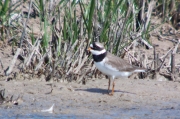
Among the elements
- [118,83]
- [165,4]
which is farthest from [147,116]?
[165,4]

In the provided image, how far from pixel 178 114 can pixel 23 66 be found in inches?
105

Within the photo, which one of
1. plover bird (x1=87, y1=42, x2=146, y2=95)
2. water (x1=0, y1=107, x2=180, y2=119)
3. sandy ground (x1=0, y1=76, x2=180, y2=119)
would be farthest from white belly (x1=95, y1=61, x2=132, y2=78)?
water (x1=0, y1=107, x2=180, y2=119)

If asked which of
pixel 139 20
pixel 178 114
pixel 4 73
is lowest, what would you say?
pixel 178 114

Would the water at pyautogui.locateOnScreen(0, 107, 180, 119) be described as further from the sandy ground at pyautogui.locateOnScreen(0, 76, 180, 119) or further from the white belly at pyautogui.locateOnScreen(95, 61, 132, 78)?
the white belly at pyautogui.locateOnScreen(95, 61, 132, 78)

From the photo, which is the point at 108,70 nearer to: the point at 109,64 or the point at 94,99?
the point at 109,64

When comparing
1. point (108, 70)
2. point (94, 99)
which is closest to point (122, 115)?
point (94, 99)

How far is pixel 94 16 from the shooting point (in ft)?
29.4

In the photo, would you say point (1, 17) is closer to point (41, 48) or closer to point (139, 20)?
point (41, 48)

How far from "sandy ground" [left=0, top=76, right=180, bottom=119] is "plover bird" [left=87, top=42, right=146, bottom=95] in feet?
1.00

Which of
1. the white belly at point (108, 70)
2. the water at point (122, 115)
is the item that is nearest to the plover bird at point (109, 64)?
the white belly at point (108, 70)

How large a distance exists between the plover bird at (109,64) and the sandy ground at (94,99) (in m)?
0.31

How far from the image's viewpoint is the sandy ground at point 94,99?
722 cm

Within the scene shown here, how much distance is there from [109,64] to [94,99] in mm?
664

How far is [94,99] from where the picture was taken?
803 cm
